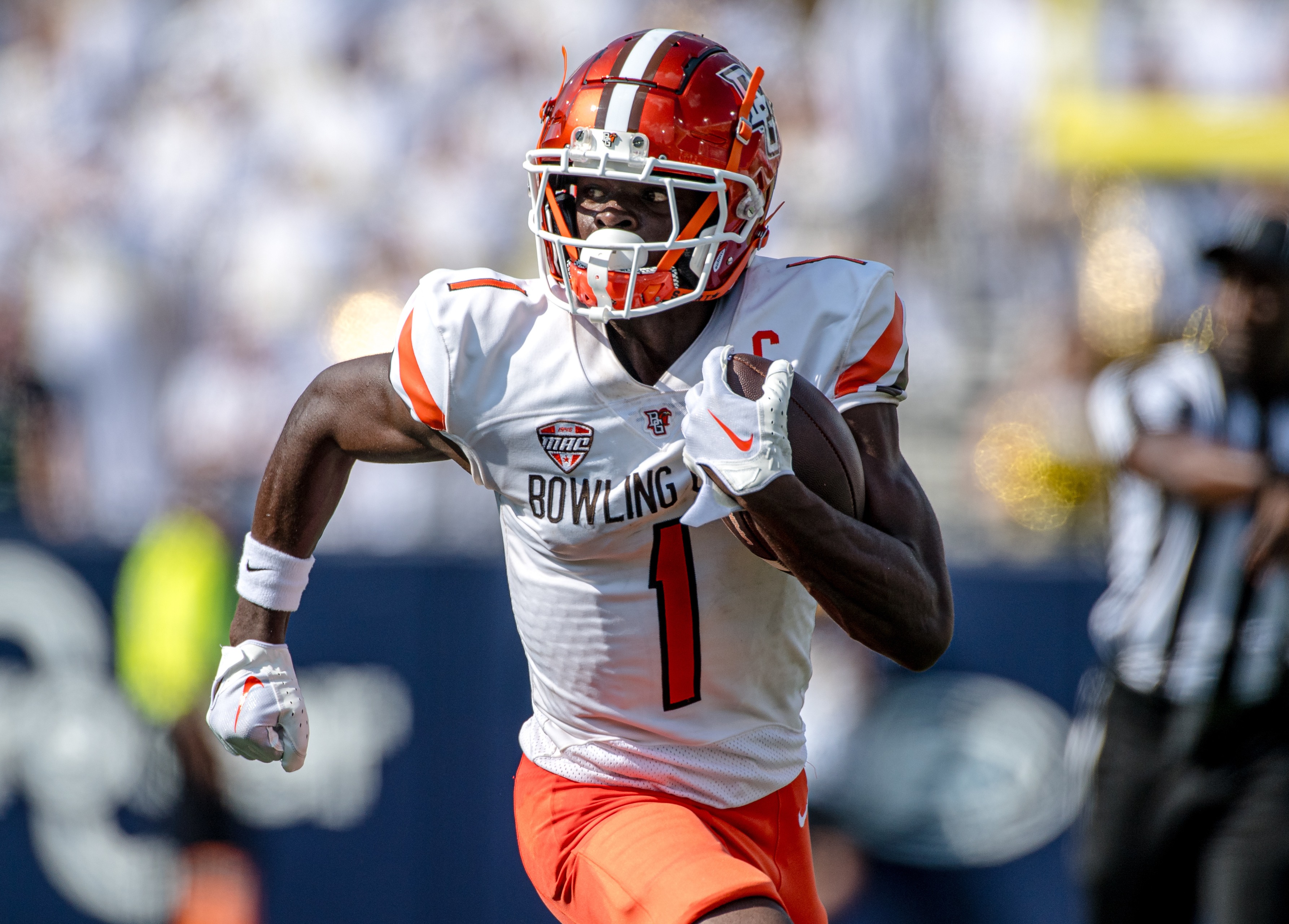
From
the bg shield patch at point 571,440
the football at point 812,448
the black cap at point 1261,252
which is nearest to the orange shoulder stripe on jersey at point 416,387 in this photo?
the bg shield patch at point 571,440

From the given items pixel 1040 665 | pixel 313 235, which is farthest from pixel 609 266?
pixel 313 235

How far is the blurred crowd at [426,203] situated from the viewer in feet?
20.1

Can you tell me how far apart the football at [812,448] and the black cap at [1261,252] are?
2.45 metres

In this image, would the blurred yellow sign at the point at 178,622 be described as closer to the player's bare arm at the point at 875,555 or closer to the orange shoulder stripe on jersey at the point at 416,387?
the orange shoulder stripe on jersey at the point at 416,387

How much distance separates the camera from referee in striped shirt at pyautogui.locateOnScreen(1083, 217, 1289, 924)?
3805 millimetres

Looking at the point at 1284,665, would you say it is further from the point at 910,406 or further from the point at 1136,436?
the point at 910,406

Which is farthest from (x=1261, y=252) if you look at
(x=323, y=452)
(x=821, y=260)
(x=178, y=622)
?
(x=178, y=622)

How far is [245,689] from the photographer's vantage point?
2.44m

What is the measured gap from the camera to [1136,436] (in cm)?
396

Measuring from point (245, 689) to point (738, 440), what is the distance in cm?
107

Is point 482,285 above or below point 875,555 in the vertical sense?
above

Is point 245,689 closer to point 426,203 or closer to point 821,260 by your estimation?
point 821,260

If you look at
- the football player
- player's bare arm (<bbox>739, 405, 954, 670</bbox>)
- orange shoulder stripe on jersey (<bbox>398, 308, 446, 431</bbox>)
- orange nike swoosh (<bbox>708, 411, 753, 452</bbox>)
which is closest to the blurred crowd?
→ the football player

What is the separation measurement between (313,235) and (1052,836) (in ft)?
14.8
